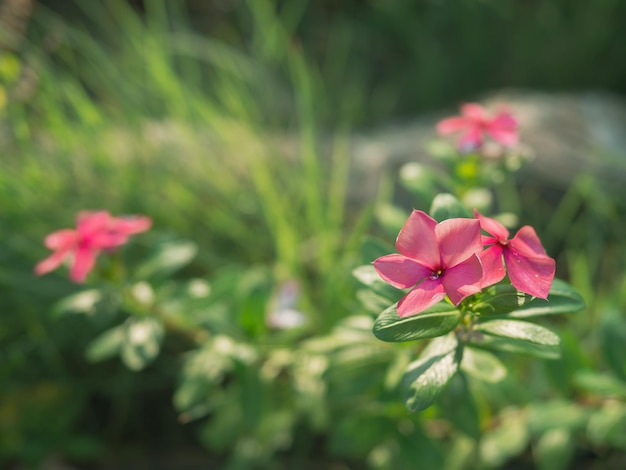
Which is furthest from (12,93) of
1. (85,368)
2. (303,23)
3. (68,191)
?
(303,23)

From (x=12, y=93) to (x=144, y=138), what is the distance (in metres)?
0.49

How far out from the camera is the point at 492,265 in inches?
31.4

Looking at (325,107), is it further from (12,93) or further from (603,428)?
(603,428)

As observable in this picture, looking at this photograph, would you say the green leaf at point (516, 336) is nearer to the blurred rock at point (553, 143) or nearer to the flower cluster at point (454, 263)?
the flower cluster at point (454, 263)

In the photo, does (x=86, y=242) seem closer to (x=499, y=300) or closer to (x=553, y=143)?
(x=499, y=300)

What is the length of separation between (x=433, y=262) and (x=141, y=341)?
2.54ft

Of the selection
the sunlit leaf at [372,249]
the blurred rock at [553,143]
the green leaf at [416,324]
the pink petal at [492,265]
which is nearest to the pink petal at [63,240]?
the sunlit leaf at [372,249]

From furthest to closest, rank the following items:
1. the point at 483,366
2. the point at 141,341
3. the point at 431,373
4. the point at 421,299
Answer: the point at 141,341
the point at 483,366
the point at 431,373
the point at 421,299

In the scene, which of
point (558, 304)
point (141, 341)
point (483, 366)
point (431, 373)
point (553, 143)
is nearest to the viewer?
point (431, 373)

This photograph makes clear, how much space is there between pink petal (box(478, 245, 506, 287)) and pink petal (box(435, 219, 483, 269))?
31 mm

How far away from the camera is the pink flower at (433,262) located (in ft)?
2.51

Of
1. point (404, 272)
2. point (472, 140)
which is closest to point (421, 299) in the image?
point (404, 272)

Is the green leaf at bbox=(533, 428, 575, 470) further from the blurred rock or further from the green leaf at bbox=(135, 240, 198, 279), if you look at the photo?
the blurred rock

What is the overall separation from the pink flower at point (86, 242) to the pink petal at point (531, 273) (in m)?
0.76
